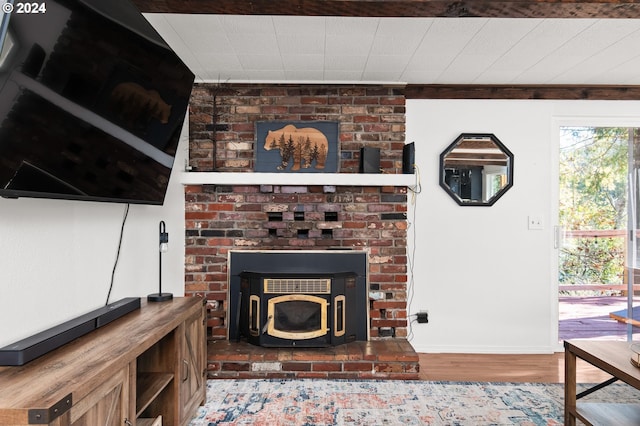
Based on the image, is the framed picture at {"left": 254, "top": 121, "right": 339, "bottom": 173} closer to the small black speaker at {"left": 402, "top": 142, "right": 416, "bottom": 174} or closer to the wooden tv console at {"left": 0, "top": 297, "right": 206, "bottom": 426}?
the small black speaker at {"left": 402, "top": 142, "right": 416, "bottom": 174}

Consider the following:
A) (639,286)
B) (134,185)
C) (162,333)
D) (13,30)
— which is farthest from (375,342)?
(13,30)

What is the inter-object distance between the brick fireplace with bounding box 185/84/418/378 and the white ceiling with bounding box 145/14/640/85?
16 centimetres

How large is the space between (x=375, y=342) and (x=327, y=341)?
409 mm

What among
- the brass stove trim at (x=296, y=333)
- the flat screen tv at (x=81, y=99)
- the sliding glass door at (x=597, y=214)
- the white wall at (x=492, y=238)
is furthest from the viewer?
the sliding glass door at (x=597, y=214)

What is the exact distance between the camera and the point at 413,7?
190cm

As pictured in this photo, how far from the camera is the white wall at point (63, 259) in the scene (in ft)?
4.90

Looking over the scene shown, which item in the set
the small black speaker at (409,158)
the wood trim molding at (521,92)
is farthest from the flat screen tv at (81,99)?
the wood trim molding at (521,92)

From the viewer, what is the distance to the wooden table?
1867 millimetres

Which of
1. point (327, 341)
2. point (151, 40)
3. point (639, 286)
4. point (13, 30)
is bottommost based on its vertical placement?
point (327, 341)

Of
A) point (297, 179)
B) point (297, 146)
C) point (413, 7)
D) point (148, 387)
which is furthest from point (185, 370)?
point (413, 7)

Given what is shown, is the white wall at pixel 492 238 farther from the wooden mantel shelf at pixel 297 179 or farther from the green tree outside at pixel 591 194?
the wooden mantel shelf at pixel 297 179

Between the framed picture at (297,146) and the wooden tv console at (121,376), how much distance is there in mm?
1356

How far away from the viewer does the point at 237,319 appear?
129 inches

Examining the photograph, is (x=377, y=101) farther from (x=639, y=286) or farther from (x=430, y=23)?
(x=639, y=286)
